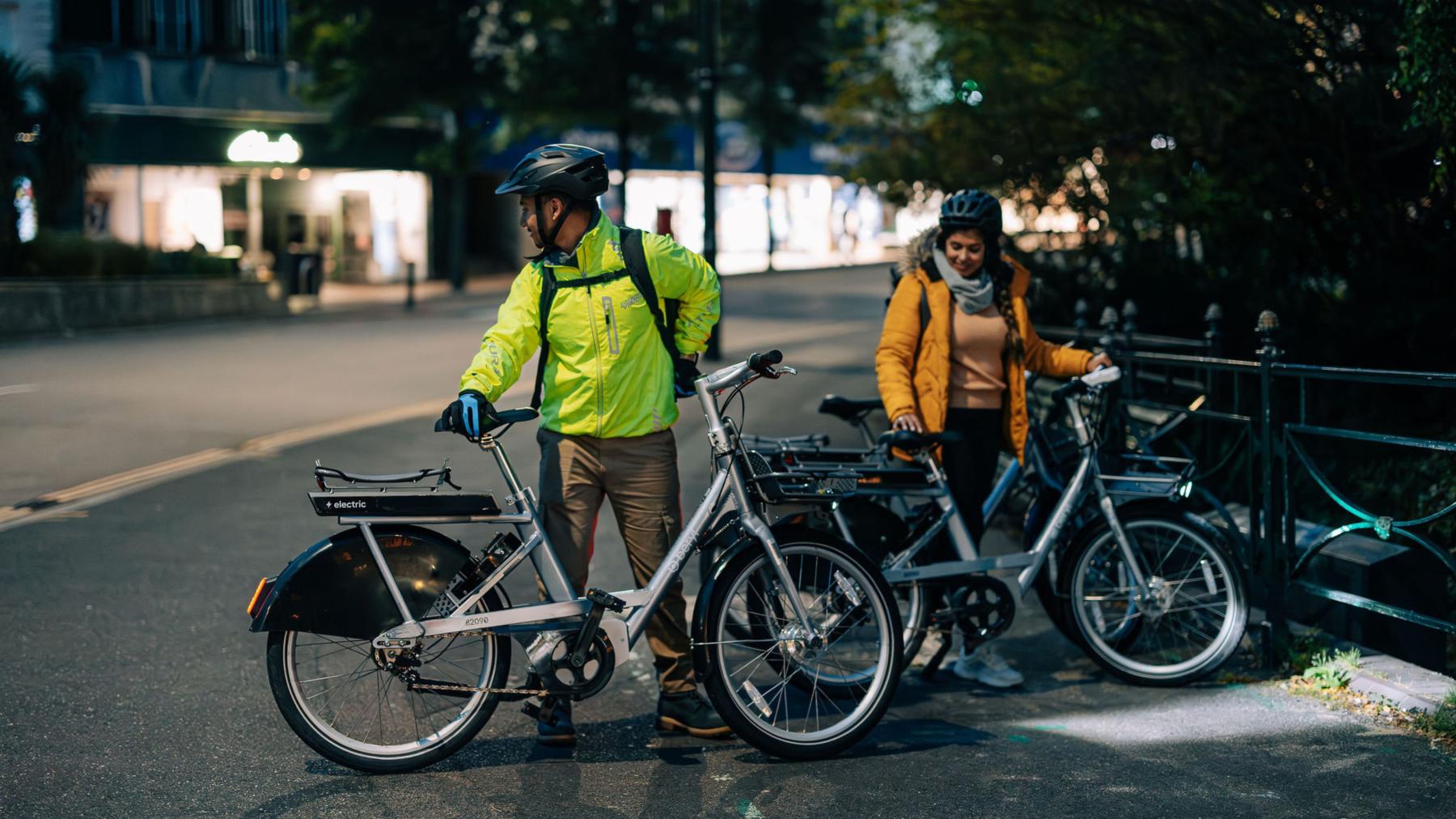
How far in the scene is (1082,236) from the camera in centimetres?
1374

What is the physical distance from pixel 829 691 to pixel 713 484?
0.92 metres

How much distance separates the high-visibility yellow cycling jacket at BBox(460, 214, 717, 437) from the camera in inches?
196

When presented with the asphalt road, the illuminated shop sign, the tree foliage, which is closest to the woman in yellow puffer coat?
the asphalt road

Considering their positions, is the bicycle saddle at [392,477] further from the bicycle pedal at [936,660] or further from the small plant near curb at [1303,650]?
the small plant near curb at [1303,650]

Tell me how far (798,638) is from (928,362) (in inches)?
51.3

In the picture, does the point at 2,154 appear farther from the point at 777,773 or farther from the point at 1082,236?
the point at 777,773

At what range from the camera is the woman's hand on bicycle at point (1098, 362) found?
5.98 meters

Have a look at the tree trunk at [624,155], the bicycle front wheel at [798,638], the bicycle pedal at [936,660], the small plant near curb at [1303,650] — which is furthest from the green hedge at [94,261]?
the small plant near curb at [1303,650]

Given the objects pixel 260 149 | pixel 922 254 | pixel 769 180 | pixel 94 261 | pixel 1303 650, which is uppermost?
pixel 769 180

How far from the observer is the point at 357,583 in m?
4.74

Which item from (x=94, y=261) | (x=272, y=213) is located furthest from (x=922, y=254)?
(x=272, y=213)

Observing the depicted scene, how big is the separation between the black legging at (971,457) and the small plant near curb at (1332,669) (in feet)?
4.43

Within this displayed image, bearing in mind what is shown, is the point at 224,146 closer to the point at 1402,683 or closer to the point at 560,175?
the point at 560,175

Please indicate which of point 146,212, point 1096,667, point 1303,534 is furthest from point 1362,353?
point 146,212
